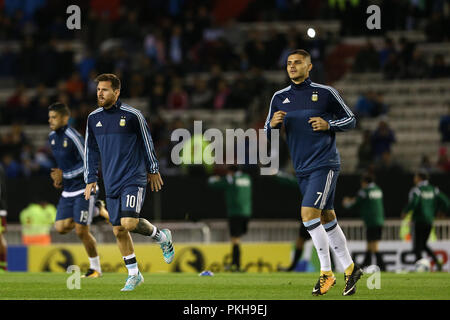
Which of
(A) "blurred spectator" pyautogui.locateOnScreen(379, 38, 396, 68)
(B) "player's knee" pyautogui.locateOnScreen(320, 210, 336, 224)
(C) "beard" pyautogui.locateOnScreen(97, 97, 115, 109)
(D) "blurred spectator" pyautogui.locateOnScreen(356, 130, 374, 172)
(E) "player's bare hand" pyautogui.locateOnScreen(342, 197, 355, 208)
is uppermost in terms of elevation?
(A) "blurred spectator" pyautogui.locateOnScreen(379, 38, 396, 68)

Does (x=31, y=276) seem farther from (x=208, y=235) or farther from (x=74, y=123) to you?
(x=74, y=123)

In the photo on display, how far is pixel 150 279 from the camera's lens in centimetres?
1535

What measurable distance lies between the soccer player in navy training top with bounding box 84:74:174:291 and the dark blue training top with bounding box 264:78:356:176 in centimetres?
168

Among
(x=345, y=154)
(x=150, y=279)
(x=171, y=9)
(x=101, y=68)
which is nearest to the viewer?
(x=150, y=279)

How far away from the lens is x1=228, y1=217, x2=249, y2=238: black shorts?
875 inches

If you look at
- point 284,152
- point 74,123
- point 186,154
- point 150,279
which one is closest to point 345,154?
point 284,152

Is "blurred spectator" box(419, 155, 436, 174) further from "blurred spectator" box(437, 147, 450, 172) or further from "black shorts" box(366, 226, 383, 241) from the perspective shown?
"black shorts" box(366, 226, 383, 241)

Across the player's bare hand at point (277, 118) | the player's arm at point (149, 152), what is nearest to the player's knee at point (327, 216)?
the player's bare hand at point (277, 118)

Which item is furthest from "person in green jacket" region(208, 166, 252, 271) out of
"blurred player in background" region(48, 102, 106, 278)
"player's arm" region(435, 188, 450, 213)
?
"blurred player in background" region(48, 102, 106, 278)

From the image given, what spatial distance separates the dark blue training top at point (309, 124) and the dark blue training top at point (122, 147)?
1.63 metres

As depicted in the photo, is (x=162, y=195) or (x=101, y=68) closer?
(x=162, y=195)

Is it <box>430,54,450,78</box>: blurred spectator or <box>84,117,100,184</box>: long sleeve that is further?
<box>430,54,450,78</box>: blurred spectator

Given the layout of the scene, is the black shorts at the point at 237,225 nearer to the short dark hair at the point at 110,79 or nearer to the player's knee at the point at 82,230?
the player's knee at the point at 82,230
